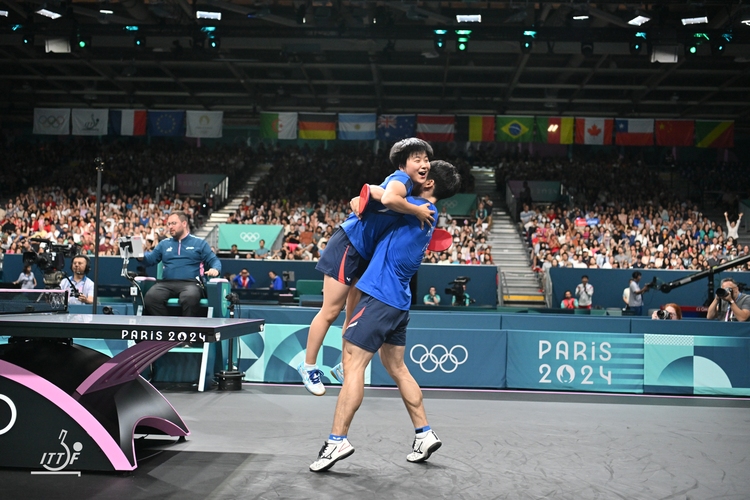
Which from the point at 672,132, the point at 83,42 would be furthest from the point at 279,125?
the point at 672,132

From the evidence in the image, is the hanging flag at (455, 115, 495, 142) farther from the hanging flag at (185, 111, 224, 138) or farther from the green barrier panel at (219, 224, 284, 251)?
the hanging flag at (185, 111, 224, 138)

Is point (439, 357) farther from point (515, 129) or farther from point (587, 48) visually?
point (515, 129)

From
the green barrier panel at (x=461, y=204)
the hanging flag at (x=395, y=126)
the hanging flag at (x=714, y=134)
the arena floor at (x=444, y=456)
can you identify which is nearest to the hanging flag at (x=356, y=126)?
the hanging flag at (x=395, y=126)

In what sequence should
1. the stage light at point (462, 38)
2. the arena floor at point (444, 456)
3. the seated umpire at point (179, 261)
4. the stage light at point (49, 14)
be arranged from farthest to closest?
the stage light at point (49, 14) < the stage light at point (462, 38) < the seated umpire at point (179, 261) < the arena floor at point (444, 456)

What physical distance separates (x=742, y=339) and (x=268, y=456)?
24.8 ft

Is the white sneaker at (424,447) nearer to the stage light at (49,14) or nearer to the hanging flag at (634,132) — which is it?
the stage light at (49,14)

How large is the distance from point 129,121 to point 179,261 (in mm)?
20692

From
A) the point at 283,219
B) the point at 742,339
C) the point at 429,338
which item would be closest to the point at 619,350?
the point at 742,339

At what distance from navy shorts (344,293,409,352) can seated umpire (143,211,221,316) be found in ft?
14.8

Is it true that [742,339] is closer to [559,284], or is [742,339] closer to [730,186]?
[559,284]

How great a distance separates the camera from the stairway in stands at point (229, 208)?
81.0 feet

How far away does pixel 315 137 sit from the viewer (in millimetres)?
27297

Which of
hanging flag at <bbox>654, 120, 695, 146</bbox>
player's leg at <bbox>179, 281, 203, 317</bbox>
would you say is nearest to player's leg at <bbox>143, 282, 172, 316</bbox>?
player's leg at <bbox>179, 281, 203, 317</bbox>

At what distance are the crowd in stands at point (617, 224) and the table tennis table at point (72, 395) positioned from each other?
1684cm
